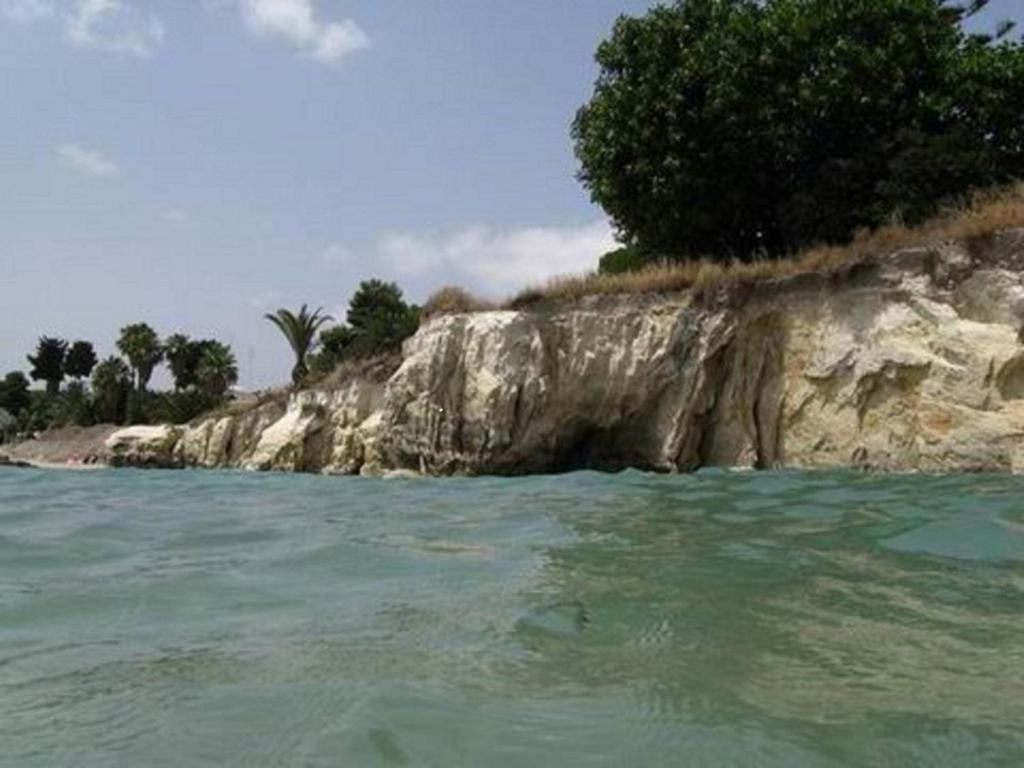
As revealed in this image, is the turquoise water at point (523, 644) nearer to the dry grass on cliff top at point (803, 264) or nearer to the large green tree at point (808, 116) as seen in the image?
the dry grass on cliff top at point (803, 264)

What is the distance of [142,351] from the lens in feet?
213

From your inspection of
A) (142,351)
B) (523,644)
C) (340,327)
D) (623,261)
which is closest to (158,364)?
(142,351)

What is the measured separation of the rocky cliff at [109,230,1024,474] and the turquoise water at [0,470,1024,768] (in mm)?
8039

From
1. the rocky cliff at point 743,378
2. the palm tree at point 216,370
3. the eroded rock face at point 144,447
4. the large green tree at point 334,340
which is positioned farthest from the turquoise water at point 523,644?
the palm tree at point 216,370

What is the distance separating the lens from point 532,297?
68.6 feet

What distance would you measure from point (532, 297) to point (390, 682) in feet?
58.3

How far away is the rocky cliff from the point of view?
15453 mm

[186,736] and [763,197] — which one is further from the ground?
[763,197]

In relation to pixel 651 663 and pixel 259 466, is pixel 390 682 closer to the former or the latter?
pixel 651 663

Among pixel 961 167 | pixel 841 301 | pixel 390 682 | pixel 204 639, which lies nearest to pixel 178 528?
pixel 204 639

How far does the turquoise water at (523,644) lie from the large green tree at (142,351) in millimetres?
60384

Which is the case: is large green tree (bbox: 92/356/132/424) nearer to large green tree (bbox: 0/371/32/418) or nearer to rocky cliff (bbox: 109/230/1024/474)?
large green tree (bbox: 0/371/32/418)

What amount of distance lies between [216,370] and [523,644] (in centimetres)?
6094

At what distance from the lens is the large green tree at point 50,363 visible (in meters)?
75.7
